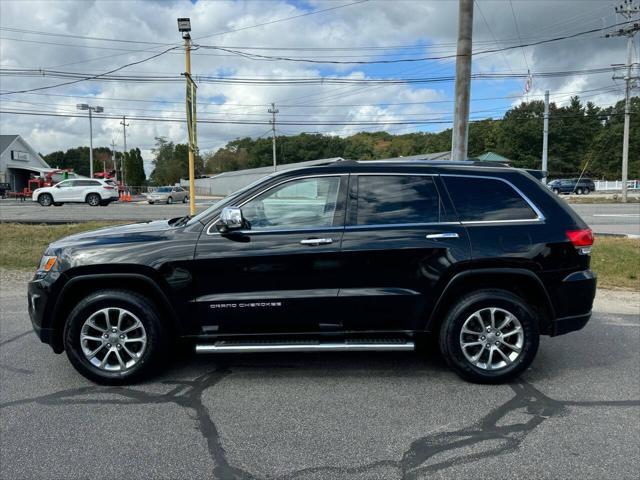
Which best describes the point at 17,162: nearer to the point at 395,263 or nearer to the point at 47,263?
the point at 47,263

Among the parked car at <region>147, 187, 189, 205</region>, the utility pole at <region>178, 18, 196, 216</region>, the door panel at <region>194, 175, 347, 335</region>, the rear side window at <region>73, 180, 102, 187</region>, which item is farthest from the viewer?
the parked car at <region>147, 187, 189, 205</region>

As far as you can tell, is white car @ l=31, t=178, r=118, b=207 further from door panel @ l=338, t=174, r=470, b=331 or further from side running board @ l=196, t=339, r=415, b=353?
door panel @ l=338, t=174, r=470, b=331

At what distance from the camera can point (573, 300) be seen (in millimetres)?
4230

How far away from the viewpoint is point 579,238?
4.23m

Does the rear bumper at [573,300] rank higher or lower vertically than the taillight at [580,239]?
lower

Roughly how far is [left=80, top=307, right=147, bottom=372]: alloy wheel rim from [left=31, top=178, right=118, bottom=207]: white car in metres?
28.1

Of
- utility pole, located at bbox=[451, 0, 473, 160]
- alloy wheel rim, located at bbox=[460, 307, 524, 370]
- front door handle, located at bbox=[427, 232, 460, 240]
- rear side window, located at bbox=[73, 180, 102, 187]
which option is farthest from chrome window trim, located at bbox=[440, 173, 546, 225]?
rear side window, located at bbox=[73, 180, 102, 187]

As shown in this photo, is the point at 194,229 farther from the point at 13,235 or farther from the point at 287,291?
the point at 13,235

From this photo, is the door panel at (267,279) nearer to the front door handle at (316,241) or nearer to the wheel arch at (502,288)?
the front door handle at (316,241)

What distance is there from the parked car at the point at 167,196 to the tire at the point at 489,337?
38238 mm

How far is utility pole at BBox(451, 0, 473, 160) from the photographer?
32.8ft

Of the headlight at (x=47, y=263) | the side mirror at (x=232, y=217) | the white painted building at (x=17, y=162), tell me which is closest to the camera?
the side mirror at (x=232, y=217)

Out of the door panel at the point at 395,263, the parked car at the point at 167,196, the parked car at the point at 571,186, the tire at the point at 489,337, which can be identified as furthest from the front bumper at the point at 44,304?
the parked car at the point at 571,186

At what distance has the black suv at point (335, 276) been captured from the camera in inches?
160
